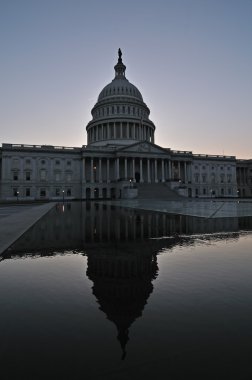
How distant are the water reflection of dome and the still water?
0.02 m

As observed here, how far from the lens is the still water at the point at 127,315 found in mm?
3379

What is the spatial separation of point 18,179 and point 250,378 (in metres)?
88.9

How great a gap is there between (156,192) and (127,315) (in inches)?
2860

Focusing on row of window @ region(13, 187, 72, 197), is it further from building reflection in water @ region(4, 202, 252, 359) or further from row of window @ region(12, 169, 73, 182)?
building reflection in water @ region(4, 202, 252, 359)

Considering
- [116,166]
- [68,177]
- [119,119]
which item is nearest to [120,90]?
[119,119]

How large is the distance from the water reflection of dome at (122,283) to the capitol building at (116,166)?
210 feet

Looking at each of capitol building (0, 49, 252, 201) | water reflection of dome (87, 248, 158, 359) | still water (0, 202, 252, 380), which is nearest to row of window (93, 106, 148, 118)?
capitol building (0, 49, 252, 201)

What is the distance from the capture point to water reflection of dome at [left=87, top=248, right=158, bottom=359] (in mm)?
4887

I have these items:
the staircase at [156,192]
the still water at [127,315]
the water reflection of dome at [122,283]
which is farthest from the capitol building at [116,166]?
the still water at [127,315]

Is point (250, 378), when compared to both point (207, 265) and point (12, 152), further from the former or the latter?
point (12, 152)

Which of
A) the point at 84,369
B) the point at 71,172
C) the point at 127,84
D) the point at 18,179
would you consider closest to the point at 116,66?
the point at 127,84

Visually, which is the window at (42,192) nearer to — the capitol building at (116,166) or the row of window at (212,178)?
the capitol building at (116,166)

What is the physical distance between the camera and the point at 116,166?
90.6 meters

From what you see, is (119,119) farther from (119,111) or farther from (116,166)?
(116,166)
